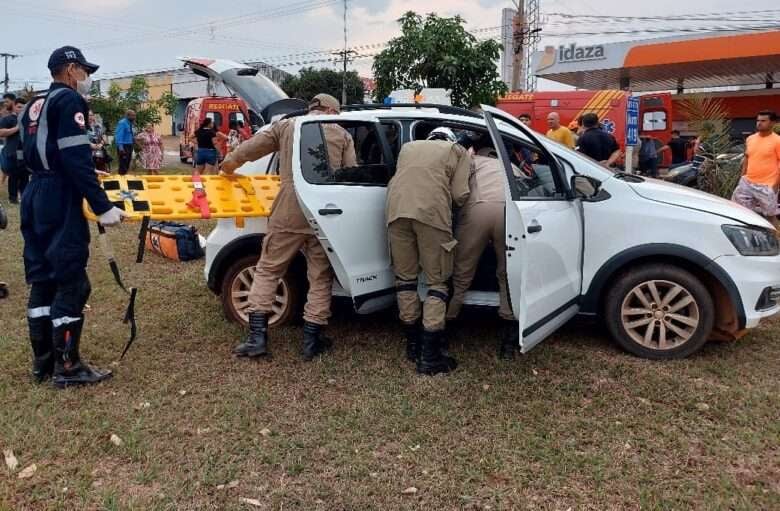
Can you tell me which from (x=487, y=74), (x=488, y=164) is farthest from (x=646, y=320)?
(x=487, y=74)

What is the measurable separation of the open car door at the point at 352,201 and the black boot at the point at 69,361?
157 cm

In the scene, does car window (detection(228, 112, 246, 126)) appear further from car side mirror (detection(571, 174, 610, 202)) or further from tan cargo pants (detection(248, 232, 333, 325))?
car side mirror (detection(571, 174, 610, 202))

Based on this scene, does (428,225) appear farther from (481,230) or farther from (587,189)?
(587,189)

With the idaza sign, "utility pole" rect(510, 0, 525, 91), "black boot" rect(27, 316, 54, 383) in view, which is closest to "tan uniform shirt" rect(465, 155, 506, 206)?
"black boot" rect(27, 316, 54, 383)

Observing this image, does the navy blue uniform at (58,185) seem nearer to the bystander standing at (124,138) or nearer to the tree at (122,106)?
the bystander standing at (124,138)

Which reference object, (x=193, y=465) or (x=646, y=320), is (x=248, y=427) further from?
(x=646, y=320)

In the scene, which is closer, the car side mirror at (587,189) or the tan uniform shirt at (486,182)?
the tan uniform shirt at (486,182)

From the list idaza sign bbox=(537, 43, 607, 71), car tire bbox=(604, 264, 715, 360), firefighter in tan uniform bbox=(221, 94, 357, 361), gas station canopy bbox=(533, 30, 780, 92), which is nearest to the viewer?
car tire bbox=(604, 264, 715, 360)

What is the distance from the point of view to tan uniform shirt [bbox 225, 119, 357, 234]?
14.3 feet

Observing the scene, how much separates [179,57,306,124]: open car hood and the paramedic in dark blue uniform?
261 centimetres

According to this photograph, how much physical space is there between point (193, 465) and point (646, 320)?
300 cm

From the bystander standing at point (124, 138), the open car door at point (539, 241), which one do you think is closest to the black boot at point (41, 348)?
the open car door at point (539, 241)

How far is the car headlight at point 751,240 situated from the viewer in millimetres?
4223

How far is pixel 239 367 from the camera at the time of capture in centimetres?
432
